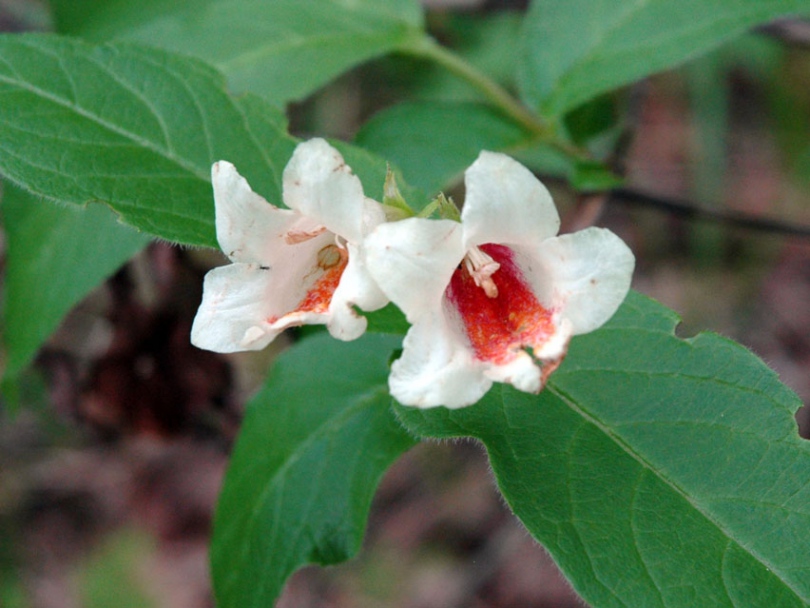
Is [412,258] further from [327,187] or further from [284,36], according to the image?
[284,36]

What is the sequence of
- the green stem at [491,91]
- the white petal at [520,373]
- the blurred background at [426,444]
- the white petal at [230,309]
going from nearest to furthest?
the white petal at [520,373] → the white petal at [230,309] → the green stem at [491,91] → the blurred background at [426,444]

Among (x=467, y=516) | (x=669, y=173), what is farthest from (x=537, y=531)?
(x=669, y=173)

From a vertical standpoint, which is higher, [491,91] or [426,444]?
[491,91]

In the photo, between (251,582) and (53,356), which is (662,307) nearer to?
(251,582)

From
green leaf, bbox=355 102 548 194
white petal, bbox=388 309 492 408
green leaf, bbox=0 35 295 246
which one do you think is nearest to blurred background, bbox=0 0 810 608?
green leaf, bbox=355 102 548 194

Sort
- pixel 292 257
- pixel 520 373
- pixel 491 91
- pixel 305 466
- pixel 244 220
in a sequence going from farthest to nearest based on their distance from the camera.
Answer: pixel 491 91
pixel 305 466
pixel 292 257
pixel 244 220
pixel 520 373

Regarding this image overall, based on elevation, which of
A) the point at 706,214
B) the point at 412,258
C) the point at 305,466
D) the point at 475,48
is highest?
the point at 412,258

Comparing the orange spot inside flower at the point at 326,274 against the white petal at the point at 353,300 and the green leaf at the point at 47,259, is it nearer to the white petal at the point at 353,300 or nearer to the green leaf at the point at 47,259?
the white petal at the point at 353,300

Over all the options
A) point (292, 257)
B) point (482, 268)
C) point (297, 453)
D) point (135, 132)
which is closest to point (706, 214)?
point (297, 453)

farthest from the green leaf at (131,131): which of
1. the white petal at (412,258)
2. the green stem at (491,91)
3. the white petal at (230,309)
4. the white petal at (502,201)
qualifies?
the green stem at (491,91)
